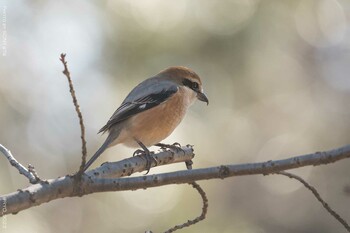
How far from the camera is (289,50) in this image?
5.30 m

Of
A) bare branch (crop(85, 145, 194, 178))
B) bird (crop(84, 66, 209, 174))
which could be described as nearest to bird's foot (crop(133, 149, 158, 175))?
bare branch (crop(85, 145, 194, 178))

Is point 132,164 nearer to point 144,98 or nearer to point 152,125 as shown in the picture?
point 152,125

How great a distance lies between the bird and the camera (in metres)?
3.60

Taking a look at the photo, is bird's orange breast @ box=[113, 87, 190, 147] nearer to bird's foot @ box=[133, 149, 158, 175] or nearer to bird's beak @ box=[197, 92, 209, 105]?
bird's beak @ box=[197, 92, 209, 105]

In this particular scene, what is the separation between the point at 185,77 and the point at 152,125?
0.66 m

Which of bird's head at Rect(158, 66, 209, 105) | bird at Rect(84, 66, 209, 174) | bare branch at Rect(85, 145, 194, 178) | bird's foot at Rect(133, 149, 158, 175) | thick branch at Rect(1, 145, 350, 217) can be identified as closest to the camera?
thick branch at Rect(1, 145, 350, 217)

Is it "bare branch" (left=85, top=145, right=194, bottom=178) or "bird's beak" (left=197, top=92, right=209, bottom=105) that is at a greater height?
"bird's beak" (left=197, top=92, right=209, bottom=105)

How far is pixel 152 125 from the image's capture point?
367 cm

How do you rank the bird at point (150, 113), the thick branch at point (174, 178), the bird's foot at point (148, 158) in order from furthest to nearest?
the bird at point (150, 113), the bird's foot at point (148, 158), the thick branch at point (174, 178)

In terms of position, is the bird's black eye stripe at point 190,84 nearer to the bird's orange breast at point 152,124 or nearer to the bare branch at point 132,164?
the bird's orange breast at point 152,124

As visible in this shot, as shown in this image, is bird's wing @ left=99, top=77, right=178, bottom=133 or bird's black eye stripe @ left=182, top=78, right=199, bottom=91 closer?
bird's wing @ left=99, top=77, right=178, bottom=133

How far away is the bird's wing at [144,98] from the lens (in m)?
3.63

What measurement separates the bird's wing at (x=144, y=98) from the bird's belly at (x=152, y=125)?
0.04m

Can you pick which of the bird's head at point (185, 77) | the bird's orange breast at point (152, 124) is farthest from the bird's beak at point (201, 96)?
the bird's orange breast at point (152, 124)
